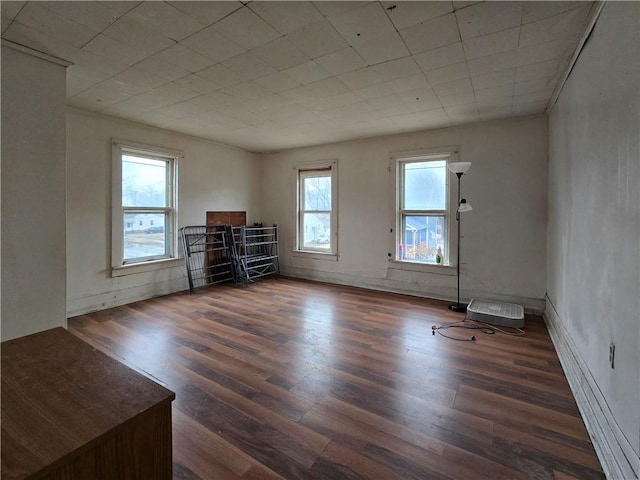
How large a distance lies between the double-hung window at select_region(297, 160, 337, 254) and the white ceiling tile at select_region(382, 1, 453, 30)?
3387 millimetres

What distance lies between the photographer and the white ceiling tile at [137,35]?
206 centimetres

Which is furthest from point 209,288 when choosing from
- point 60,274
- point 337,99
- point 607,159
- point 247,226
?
point 607,159

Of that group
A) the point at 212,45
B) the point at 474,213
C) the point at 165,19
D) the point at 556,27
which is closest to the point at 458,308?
the point at 474,213

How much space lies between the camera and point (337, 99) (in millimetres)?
3348

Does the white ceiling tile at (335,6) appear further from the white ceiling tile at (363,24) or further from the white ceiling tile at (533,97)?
the white ceiling tile at (533,97)

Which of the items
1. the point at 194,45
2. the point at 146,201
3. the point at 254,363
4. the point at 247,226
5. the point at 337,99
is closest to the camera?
the point at 194,45

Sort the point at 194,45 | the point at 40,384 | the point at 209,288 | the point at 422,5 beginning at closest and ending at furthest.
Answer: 1. the point at 40,384
2. the point at 422,5
3. the point at 194,45
4. the point at 209,288

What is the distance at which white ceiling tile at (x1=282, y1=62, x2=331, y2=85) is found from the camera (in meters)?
2.61

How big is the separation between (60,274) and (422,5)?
131 inches

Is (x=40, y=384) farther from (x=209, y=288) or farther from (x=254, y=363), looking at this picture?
(x=209, y=288)

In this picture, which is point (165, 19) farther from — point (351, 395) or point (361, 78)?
point (351, 395)

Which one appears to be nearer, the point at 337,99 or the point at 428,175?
the point at 337,99

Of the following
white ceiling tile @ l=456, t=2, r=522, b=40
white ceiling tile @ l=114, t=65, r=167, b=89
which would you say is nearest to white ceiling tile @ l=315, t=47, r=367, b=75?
white ceiling tile @ l=456, t=2, r=522, b=40

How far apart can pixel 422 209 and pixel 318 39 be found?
304 centimetres
